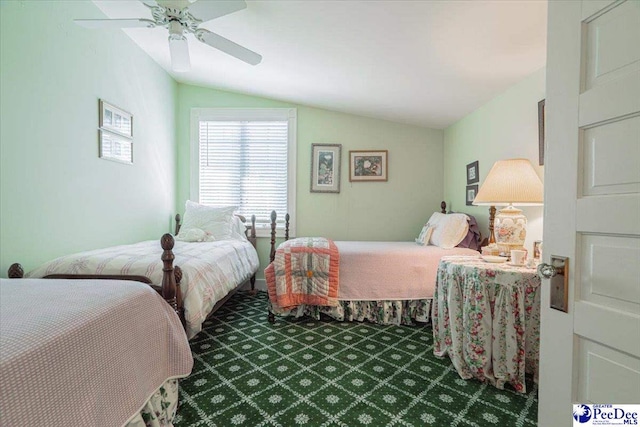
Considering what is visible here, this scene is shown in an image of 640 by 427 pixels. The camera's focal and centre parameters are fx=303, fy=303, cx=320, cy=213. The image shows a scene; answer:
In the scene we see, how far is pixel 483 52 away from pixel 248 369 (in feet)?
8.77

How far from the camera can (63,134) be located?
232 cm

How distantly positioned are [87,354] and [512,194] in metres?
2.38

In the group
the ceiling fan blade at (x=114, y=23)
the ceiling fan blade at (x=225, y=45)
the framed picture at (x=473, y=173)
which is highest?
the ceiling fan blade at (x=114, y=23)

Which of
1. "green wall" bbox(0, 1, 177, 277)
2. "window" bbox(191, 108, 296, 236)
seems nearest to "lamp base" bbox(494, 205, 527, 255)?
"window" bbox(191, 108, 296, 236)

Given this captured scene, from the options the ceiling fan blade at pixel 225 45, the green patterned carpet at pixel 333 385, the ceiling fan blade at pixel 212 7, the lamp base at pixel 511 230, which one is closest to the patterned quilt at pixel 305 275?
the green patterned carpet at pixel 333 385

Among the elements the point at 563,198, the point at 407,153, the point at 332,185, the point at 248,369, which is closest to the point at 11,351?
the point at 248,369

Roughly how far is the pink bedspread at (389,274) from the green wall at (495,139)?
692 mm

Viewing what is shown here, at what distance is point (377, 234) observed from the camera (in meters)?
4.05

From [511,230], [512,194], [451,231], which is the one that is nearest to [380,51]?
[512,194]

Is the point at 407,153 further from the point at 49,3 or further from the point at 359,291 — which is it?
the point at 49,3

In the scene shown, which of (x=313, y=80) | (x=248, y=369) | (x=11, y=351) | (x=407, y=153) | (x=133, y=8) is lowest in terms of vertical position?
(x=248, y=369)

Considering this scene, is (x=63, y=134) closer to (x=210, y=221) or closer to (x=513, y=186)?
(x=210, y=221)

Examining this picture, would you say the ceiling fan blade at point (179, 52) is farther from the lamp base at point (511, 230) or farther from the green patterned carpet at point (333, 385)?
the lamp base at point (511, 230)

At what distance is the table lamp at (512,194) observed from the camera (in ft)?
6.63
